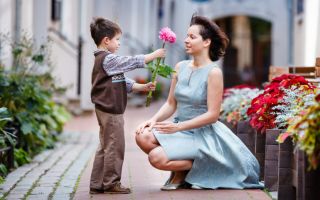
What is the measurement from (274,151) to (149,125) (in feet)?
3.46

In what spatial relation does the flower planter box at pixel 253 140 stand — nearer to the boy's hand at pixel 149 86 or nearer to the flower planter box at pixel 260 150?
the flower planter box at pixel 260 150

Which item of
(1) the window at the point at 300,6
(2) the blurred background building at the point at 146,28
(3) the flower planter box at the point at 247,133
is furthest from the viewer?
(1) the window at the point at 300,6

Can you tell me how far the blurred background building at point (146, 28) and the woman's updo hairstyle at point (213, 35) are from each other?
481 millimetres

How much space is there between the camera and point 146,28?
32.2 meters

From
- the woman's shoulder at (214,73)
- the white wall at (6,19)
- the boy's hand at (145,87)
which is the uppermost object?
the white wall at (6,19)

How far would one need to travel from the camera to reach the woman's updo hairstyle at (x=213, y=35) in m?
7.38

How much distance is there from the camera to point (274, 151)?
22.9 feet

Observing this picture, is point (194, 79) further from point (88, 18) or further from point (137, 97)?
point (137, 97)

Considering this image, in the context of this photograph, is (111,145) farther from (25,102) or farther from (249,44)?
(249,44)

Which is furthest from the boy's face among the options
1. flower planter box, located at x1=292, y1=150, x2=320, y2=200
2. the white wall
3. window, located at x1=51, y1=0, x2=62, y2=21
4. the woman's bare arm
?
window, located at x1=51, y1=0, x2=62, y2=21

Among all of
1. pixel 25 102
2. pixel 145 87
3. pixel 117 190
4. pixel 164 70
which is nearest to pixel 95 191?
pixel 117 190

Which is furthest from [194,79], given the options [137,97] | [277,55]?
[277,55]

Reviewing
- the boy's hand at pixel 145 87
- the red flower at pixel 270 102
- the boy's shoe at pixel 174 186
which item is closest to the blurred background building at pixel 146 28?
the boy's hand at pixel 145 87

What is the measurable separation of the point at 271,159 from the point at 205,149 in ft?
1.85
